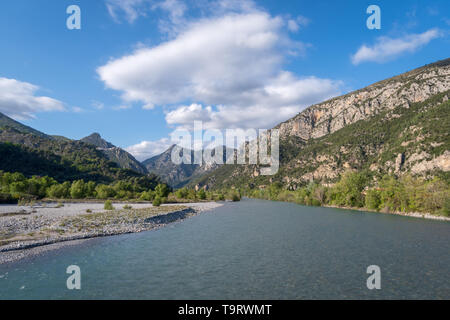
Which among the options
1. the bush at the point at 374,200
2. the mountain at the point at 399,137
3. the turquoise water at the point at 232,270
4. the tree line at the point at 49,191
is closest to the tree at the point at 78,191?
the tree line at the point at 49,191

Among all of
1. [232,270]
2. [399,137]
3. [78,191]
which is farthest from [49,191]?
[399,137]

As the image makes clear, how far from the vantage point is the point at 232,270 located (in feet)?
62.4

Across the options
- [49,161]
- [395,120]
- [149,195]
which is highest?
[395,120]

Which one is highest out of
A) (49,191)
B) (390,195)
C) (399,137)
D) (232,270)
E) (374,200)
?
(399,137)

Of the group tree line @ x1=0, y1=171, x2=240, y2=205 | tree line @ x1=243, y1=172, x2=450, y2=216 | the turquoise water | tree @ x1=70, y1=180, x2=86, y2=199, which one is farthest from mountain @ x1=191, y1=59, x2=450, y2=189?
tree @ x1=70, y1=180, x2=86, y2=199

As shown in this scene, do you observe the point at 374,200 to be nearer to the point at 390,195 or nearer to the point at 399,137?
the point at 390,195

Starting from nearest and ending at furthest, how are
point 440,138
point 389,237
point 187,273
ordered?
1. point 187,273
2. point 389,237
3. point 440,138

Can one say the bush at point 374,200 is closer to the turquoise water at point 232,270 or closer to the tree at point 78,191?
the turquoise water at point 232,270

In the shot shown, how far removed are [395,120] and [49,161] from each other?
218m

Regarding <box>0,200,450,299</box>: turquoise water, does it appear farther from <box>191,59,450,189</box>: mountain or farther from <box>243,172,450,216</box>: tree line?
<box>191,59,450,189</box>: mountain

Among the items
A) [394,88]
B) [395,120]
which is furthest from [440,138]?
[394,88]

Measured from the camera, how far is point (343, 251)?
25891 millimetres

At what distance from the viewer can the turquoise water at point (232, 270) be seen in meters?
14.9
